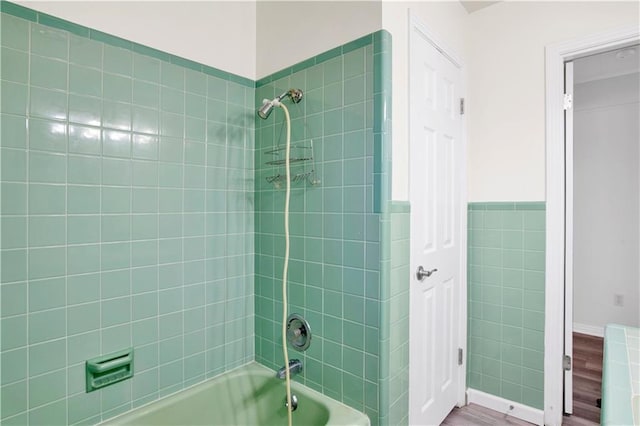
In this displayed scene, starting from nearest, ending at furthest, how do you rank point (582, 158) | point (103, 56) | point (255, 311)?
1. point (103, 56)
2. point (255, 311)
3. point (582, 158)

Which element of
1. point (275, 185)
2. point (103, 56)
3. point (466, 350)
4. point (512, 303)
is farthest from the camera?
point (466, 350)

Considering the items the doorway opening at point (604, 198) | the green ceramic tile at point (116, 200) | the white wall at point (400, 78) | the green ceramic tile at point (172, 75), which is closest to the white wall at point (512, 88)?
the white wall at point (400, 78)

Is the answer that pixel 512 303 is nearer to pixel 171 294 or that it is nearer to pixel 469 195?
pixel 469 195

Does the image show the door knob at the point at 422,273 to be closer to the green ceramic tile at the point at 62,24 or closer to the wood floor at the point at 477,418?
the wood floor at the point at 477,418

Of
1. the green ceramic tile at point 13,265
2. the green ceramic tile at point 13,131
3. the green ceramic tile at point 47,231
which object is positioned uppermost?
the green ceramic tile at point 13,131

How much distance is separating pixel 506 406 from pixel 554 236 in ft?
3.49

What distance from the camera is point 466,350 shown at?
2121mm

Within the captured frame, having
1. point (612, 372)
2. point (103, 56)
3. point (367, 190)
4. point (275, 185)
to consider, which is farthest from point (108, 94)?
point (612, 372)

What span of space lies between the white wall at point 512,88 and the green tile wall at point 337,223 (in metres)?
1.10

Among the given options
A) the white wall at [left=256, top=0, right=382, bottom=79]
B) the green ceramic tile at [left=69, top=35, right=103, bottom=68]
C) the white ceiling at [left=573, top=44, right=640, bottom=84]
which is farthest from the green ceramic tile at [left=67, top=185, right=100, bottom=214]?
the white ceiling at [left=573, top=44, right=640, bottom=84]

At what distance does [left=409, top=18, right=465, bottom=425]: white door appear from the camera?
1.55 meters

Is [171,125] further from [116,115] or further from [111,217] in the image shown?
[111,217]

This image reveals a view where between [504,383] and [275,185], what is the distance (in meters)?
1.83

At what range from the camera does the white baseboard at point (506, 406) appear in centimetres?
189
